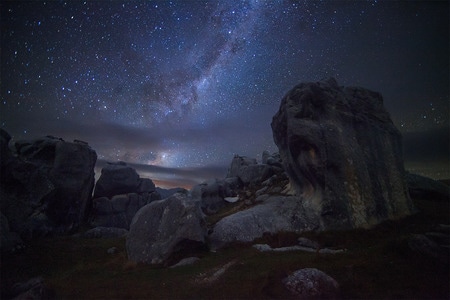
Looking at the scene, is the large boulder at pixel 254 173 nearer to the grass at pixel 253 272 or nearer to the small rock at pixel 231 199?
the small rock at pixel 231 199

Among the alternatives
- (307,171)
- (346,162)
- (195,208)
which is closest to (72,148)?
(195,208)

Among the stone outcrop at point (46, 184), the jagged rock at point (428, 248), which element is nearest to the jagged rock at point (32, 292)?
the stone outcrop at point (46, 184)

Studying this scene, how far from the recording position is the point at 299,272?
14203mm

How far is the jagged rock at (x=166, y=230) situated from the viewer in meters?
23.3

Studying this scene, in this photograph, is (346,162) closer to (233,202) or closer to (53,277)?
(233,202)

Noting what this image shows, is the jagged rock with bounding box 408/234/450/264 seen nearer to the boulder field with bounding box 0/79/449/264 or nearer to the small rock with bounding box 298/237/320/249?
the small rock with bounding box 298/237/320/249

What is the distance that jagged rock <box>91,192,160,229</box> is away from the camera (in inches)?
2200

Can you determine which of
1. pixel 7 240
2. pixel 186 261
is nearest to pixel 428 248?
pixel 186 261

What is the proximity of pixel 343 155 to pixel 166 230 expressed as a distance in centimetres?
2145

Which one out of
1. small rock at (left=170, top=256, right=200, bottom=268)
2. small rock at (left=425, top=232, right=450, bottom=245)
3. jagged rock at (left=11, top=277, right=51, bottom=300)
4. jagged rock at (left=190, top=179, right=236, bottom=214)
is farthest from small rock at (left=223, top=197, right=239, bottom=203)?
jagged rock at (left=11, top=277, right=51, bottom=300)

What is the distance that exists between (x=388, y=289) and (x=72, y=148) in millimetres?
52704

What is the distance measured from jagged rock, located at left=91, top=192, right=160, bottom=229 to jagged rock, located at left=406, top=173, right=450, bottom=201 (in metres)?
57.6

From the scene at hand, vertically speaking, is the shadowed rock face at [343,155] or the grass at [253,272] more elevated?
the shadowed rock face at [343,155]

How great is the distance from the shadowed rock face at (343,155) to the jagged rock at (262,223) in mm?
1589
